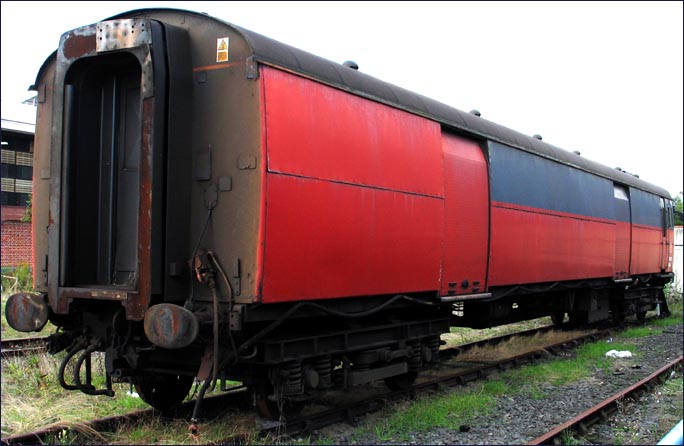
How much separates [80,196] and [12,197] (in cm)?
1765

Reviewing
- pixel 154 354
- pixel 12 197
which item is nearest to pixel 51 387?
pixel 154 354

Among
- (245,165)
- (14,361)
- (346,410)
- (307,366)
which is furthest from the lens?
(14,361)

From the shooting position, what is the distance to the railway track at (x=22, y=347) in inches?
342

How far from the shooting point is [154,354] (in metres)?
5.41

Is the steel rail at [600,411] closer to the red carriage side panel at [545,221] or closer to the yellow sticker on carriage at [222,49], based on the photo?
the red carriage side panel at [545,221]

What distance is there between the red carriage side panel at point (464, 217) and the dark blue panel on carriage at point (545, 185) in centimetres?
38

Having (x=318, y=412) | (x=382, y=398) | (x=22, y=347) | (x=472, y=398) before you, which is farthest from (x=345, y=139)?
(x=22, y=347)

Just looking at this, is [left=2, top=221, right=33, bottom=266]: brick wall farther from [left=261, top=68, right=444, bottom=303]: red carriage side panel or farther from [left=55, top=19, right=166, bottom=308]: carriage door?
[left=261, top=68, right=444, bottom=303]: red carriage side panel

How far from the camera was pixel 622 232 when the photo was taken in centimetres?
1306

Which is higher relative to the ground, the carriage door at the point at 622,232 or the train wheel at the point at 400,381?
the carriage door at the point at 622,232

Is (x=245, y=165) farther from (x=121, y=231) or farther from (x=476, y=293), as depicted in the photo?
(x=476, y=293)

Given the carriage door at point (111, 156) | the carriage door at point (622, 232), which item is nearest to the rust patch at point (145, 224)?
the carriage door at point (111, 156)

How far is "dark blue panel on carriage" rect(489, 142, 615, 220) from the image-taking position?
335 inches

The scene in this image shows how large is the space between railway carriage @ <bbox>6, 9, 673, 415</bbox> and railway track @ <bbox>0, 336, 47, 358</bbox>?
368 centimetres
